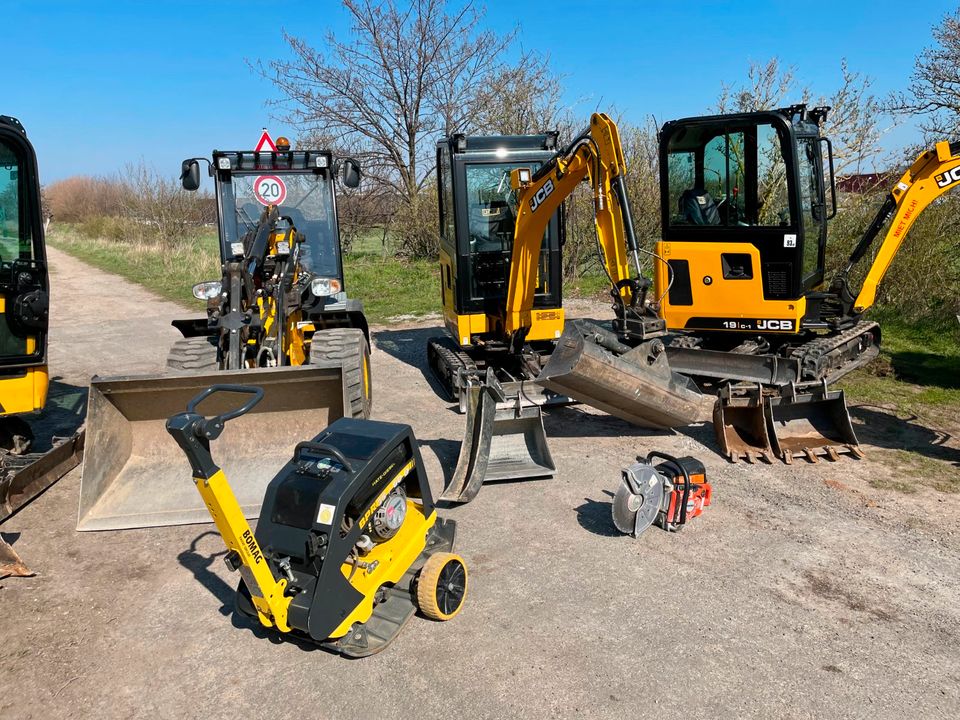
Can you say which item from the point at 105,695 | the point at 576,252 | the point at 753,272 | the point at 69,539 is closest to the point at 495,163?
the point at 753,272

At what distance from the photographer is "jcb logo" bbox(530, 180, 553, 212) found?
6.48 m

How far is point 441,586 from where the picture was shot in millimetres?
3625

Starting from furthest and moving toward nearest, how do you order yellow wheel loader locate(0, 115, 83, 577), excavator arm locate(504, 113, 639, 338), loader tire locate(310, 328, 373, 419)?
loader tire locate(310, 328, 373, 419)
excavator arm locate(504, 113, 639, 338)
yellow wheel loader locate(0, 115, 83, 577)

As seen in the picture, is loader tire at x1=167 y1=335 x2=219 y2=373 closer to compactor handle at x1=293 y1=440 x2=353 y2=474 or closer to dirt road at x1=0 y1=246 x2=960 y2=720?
dirt road at x1=0 y1=246 x2=960 y2=720

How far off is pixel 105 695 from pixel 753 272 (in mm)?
6130

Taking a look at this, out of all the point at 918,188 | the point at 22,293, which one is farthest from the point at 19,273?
the point at 918,188

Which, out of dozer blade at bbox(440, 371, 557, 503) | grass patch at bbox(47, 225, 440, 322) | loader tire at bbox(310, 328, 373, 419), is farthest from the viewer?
grass patch at bbox(47, 225, 440, 322)

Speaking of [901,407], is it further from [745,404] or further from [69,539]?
[69,539]

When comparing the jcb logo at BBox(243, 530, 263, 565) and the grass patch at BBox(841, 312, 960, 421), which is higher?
the jcb logo at BBox(243, 530, 263, 565)

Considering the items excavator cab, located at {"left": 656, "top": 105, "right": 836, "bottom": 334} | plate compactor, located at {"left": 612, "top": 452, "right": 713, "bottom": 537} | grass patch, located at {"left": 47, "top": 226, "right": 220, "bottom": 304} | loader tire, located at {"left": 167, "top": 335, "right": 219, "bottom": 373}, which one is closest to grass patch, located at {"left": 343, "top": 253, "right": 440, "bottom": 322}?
grass patch, located at {"left": 47, "top": 226, "right": 220, "bottom": 304}

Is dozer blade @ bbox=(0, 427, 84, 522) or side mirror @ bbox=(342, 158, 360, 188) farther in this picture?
side mirror @ bbox=(342, 158, 360, 188)

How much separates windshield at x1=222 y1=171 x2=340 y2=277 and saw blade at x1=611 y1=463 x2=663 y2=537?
166 inches

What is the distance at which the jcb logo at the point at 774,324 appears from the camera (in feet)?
22.9

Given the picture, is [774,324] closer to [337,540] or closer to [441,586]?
[441,586]
